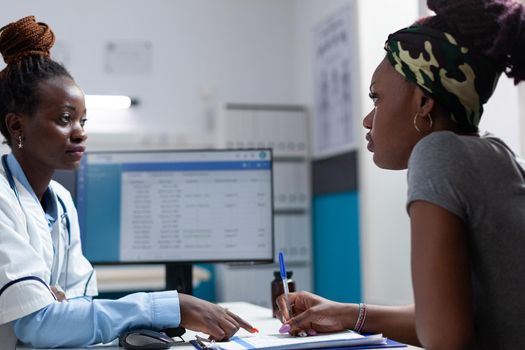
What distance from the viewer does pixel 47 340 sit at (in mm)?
1267

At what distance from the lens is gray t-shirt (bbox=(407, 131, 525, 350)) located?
100cm

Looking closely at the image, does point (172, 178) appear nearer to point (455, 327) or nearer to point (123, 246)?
point (123, 246)

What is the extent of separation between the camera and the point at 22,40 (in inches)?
62.9

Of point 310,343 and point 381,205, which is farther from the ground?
point 381,205

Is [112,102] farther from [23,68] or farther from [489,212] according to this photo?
[489,212]

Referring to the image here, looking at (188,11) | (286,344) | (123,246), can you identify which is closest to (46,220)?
(123,246)

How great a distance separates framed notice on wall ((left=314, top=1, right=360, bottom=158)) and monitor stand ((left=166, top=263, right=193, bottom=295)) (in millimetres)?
2212

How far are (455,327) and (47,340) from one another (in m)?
0.72

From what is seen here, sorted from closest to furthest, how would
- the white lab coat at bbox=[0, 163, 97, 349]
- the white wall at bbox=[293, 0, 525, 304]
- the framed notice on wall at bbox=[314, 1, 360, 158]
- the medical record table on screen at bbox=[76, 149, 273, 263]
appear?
1. the white lab coat at bbox=[0, 163, 97, 349]
2. the medical record table on screen at bbox=[76, 149, 273, 263]
3. the white wall at bbox=[293, 0, 525, 304]
4. the framed notice on wall at bbox=[314, 1, 360, 158]

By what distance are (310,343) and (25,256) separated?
1.79 feet

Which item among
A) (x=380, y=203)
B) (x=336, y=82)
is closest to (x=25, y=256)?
(x=380, y=203)

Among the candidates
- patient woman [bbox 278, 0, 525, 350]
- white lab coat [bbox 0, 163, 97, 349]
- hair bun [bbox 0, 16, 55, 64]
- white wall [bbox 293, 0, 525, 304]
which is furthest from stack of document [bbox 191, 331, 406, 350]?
white wall [bbox 293, 0, 525, 304]

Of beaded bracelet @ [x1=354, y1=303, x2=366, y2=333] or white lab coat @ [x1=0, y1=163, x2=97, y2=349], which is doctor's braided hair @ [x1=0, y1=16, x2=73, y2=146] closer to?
white lab coat @ [x1=0, y1=163, x2=97, y2=349]

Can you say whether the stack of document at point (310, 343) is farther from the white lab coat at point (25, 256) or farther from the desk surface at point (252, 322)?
the white lab coat at point (25, 256)
